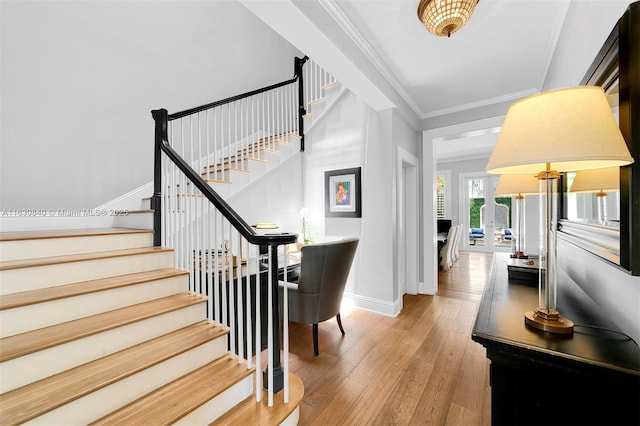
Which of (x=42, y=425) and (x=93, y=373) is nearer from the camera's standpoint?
(x=42, y=425)

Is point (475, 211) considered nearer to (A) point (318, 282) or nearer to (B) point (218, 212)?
(A) point (318, 282)

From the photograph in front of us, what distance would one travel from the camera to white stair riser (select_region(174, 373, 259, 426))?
1.28 metres

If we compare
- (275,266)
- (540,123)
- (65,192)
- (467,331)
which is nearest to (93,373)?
(275,266)

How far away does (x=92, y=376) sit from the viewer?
1.23 meters

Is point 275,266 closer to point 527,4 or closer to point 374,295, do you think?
point 374,295

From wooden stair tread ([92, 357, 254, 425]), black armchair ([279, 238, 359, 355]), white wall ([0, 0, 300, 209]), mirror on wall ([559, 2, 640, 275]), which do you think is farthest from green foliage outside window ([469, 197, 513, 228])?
wooden stair tread ([92, 357, 254, 425])

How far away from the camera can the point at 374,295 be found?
324 cm

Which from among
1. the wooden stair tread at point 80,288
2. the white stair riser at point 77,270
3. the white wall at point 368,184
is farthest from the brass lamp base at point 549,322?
the white stair riser at point 77,270

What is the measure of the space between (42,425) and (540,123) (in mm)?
2131

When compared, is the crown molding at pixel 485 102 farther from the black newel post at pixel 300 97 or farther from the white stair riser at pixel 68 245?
the white stair riser at pixel 68 245

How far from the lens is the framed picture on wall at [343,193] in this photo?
11.4 feet

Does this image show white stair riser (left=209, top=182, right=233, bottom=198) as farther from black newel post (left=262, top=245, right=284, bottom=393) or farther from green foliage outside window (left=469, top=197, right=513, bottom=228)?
green foliage outside window (left=469, top=197, right=513, bottom=228)

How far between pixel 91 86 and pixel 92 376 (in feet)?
10.5

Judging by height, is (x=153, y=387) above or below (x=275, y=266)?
below
